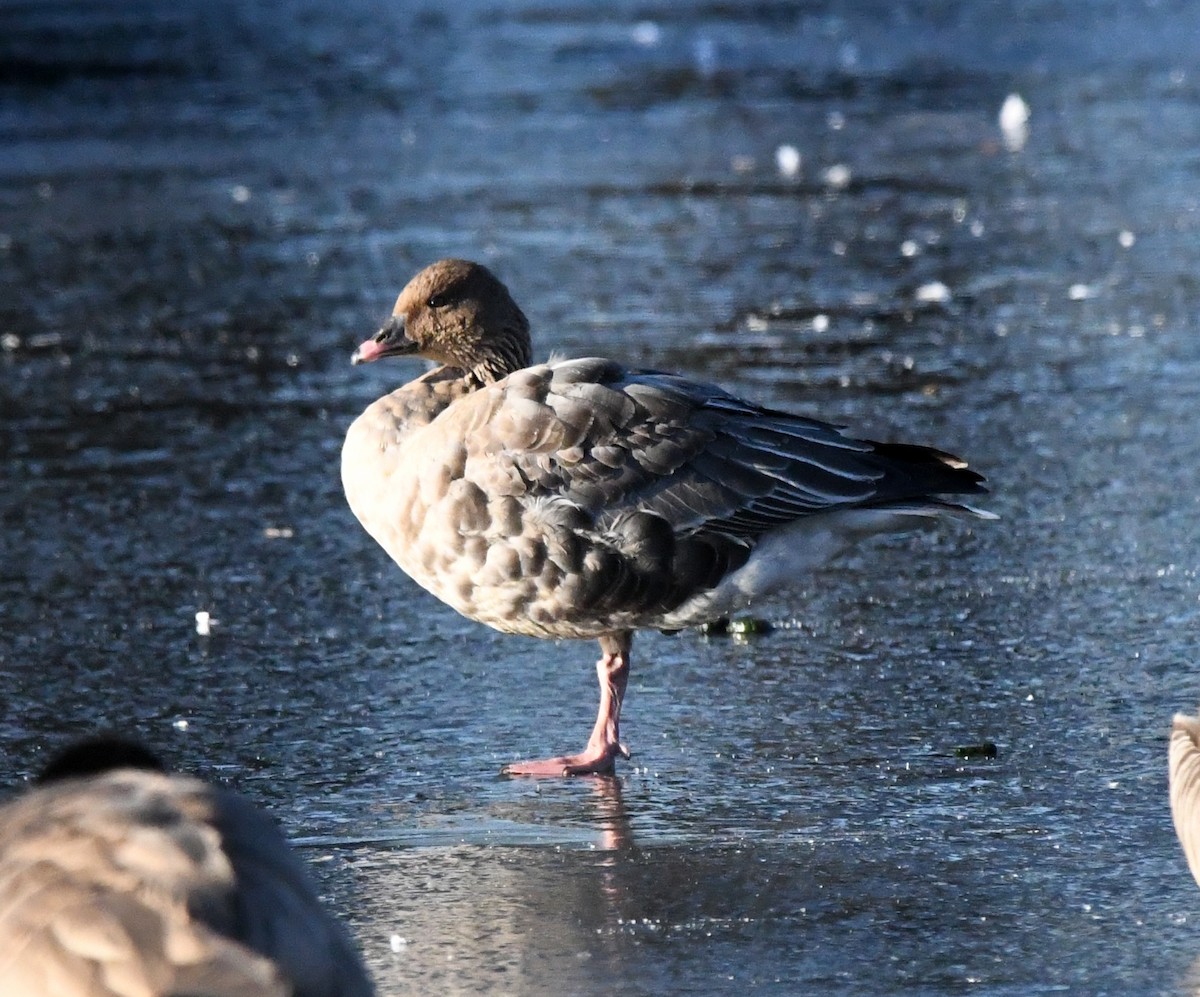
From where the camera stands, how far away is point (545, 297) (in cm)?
1053

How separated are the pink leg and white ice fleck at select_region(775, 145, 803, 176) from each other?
9.41m

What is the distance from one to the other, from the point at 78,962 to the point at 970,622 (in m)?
3.98

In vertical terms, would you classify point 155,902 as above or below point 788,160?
below

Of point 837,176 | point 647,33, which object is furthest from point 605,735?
point 647,33

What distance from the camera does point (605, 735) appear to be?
5137 mm

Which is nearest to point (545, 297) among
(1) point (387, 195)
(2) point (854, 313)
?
(2) point (854, 313)

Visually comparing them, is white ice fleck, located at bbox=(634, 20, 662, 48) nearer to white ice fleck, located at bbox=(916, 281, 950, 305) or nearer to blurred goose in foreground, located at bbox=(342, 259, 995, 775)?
white ice fleck, located at bbox=(916, 281, 950, 305)

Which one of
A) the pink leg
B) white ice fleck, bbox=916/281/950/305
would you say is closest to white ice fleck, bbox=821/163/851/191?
white ice fleck, bbox=916/281/950/305

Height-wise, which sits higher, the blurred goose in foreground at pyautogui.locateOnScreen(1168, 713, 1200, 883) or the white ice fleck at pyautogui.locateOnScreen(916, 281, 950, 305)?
the white ice fleck at pyautogui.locateOnScreen(916, 281, 950, 305)

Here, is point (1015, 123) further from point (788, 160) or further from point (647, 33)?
point (647, 33)

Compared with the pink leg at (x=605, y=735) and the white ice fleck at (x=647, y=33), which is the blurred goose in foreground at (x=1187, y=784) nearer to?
the pink leg at (x=605, y=735)

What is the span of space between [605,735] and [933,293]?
234 inches

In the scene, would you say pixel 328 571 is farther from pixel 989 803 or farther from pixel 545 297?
pixel 545 297

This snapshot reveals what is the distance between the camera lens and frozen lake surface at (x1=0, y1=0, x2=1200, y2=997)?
14.0 feet
